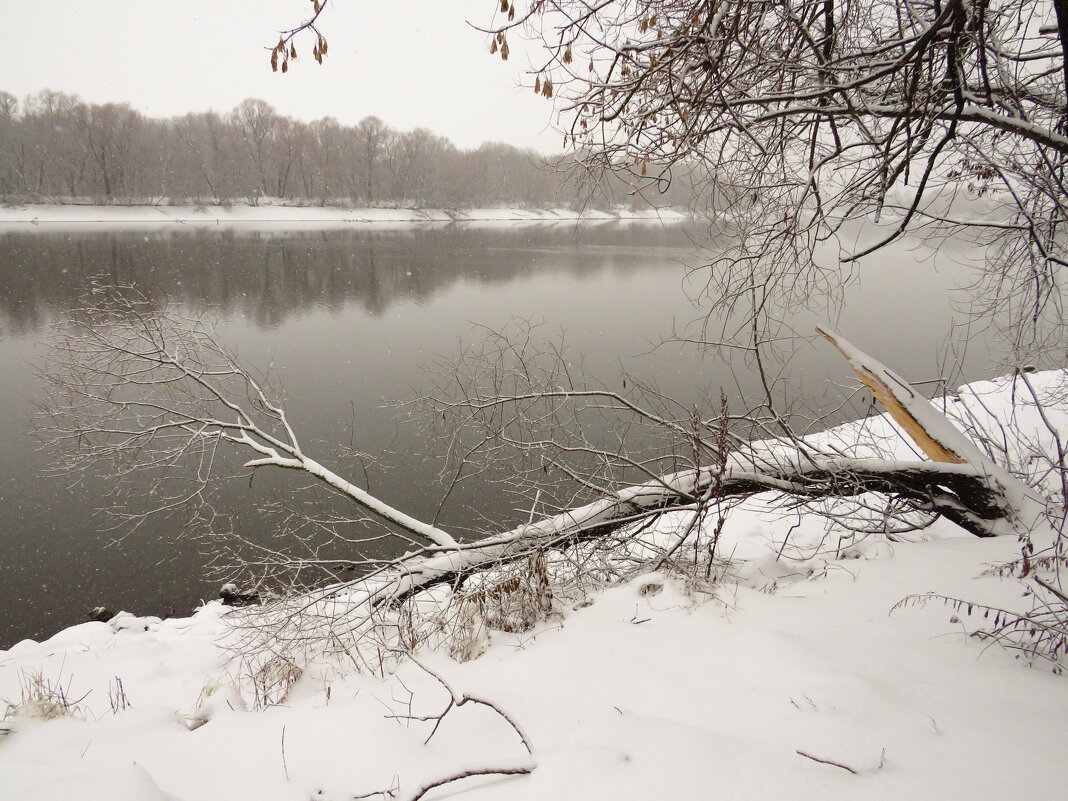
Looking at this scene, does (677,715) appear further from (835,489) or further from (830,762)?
(835,489)

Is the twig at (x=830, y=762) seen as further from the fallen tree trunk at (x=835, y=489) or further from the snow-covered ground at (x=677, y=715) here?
the fallen tree trunk at (x=835, y=489)

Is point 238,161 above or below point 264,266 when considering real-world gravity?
above

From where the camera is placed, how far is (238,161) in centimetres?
6347

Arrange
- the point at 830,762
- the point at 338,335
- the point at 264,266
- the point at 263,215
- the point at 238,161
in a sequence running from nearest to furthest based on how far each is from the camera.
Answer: the point at 830,762 → the point at 338,335 → the point at 264,266 → the point at 263,215 → the point at 238,161

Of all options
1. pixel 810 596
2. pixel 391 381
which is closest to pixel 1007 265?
pixel 810 596

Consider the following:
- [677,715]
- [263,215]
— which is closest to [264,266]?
[677,715]

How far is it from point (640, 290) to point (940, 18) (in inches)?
757

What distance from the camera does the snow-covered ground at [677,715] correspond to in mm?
1718

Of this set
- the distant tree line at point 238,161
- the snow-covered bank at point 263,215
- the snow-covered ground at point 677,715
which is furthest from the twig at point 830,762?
the distant tree line at point 238,161

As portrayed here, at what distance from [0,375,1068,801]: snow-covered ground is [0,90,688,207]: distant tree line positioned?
58.6 metres

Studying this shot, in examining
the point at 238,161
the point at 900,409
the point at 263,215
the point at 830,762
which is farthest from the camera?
the point at 238,161

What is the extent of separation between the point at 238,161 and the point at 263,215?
976cm

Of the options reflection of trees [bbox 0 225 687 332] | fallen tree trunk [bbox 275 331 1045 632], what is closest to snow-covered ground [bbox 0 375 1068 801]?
fallen tree trunk [bbox 275 331 1045 632]

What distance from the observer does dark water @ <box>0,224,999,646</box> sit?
6.99 m
